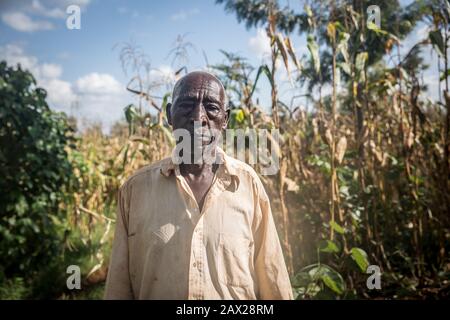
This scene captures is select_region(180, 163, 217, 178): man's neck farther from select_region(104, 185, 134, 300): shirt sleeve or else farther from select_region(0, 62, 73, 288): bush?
select_region(0, 62, 73, 288): bush

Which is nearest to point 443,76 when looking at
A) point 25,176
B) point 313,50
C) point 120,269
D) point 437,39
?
point 437,39

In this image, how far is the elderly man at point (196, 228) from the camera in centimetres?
95

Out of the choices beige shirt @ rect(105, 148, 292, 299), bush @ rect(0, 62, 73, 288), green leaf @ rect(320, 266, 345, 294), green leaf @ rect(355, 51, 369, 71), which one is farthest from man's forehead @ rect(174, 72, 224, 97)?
bush @ rect(0, 62, 73, 288)

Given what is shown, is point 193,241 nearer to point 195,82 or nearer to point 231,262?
point 231,262

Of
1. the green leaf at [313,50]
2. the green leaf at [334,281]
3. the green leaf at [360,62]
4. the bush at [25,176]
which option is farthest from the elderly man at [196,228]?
the bush at [25,176]

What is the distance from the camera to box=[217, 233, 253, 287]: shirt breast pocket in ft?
3.18

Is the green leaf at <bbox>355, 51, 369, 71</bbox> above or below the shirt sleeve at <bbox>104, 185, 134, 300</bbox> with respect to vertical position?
above

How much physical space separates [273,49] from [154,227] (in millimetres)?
1251

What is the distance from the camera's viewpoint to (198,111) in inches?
39.8

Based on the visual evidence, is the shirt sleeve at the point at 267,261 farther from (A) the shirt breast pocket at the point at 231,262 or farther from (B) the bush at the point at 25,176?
(B) the bush at the point at 25,176

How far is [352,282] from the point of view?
2.21 metres

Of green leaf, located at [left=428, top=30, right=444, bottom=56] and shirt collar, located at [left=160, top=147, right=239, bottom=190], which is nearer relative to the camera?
shirt collar, located at [left=160, top=147, right=239, bottom=190]

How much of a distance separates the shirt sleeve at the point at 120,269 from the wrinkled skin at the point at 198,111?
228mm
